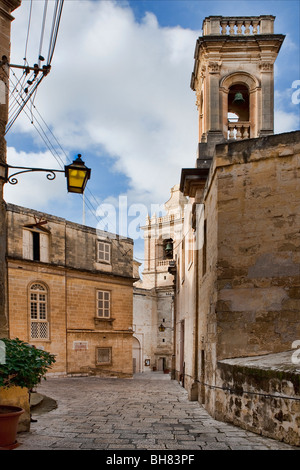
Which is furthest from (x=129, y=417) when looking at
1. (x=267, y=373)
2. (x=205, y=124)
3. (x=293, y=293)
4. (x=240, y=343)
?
(x=205, y=124)

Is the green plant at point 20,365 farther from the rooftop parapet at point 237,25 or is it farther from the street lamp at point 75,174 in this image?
the rooftop parapet at point 237,25

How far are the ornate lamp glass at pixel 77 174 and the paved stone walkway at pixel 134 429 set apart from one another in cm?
382

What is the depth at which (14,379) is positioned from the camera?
6.33 m

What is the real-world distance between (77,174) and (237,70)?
31.7 feet

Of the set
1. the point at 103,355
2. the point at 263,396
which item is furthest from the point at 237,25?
the point at 103,355

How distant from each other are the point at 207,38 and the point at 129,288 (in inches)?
561

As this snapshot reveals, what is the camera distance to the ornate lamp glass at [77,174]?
7.31m

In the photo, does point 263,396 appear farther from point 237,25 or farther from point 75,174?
point 237,25

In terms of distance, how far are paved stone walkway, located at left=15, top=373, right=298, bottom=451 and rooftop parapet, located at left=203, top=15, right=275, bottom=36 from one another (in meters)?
11.7
